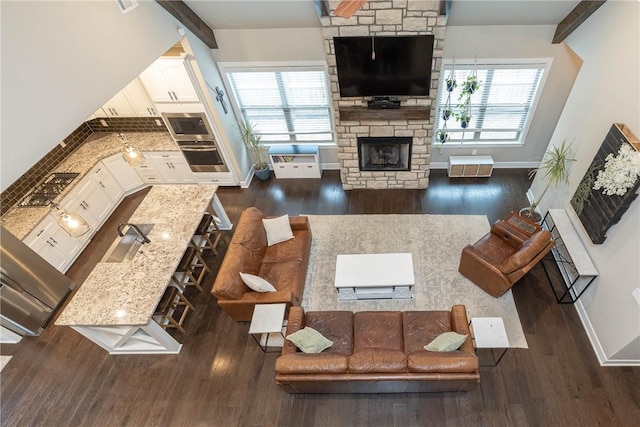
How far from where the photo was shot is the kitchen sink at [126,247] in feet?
13.9

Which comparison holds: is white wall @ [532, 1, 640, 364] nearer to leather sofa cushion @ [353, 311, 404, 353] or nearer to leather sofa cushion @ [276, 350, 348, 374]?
leather sofa cushion @ [353, 311, 404, 353]

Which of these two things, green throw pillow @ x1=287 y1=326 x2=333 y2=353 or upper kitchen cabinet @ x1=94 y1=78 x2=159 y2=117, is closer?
green throw pillow @ x1=287 y1=326 x2=333 y2=353

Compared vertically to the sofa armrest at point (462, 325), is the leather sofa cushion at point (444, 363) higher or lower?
lower

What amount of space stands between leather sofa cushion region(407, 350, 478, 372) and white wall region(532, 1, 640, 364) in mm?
1787

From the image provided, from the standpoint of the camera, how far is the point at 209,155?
6.20 metres

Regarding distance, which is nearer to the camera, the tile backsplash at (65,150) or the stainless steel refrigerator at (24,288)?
the stainless steel refrigerator at (24,288)

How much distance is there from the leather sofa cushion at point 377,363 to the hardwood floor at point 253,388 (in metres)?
0.84

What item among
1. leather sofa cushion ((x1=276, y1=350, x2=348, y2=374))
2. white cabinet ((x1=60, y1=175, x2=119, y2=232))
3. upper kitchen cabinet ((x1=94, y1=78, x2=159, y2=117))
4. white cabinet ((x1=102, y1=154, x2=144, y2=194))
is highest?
upper kitchen cabinet ((x1=94, y1=78, x2=159, y2=117))

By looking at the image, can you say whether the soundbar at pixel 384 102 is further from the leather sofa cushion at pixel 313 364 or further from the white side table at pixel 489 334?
the leather sofa cushion at pixel 313 364

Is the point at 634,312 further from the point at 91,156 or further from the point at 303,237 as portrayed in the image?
the point at 91,156

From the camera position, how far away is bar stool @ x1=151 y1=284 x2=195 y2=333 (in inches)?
163

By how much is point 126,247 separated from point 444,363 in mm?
4056

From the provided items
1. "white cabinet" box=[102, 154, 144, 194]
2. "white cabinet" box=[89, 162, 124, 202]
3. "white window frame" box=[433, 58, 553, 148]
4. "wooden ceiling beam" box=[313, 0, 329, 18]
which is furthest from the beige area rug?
"white cabinet" box=[89, 162, 124, 202]

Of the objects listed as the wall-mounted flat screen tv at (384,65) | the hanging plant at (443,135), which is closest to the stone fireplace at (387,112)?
the wall-mounted flat screen tv at (384,65)
